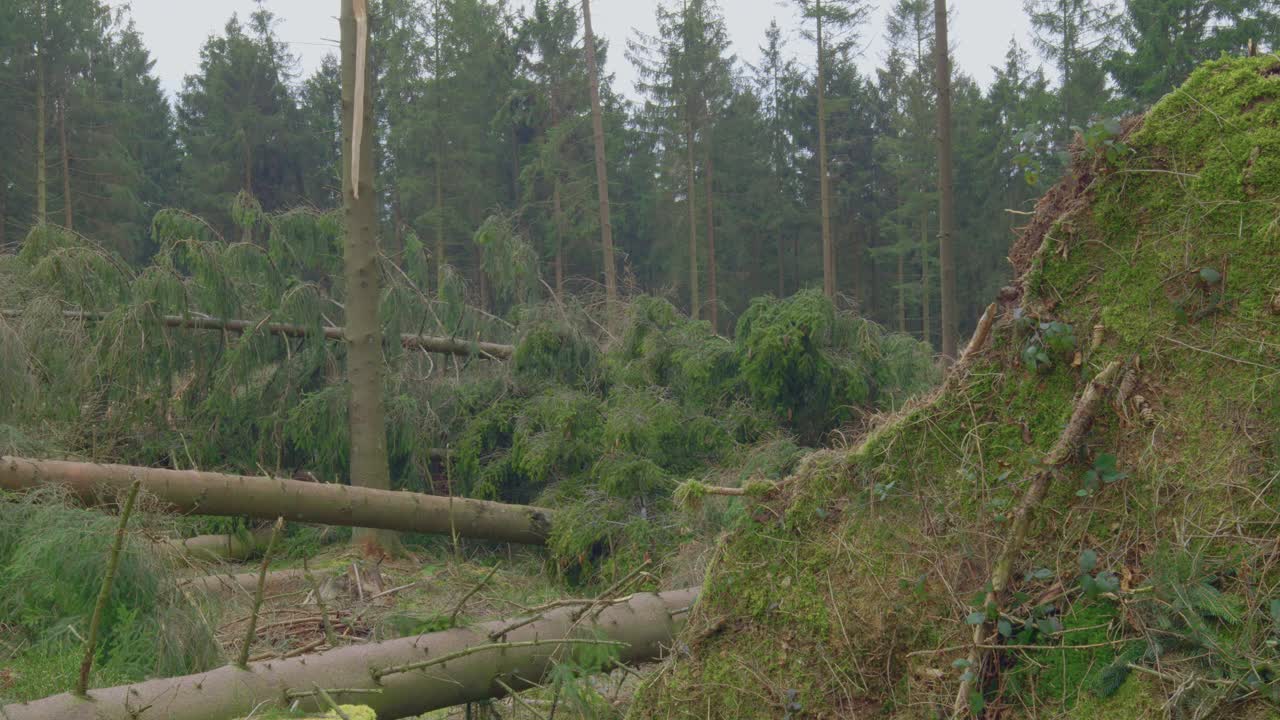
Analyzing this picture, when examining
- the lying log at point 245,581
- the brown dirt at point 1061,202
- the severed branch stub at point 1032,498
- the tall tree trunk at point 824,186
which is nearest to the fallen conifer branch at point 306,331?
the lying log at point 245,581

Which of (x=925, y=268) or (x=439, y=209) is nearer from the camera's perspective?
(x=439, y=209)

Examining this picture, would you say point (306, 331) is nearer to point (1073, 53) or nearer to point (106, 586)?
point (106, 586)

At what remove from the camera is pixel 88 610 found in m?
4.48

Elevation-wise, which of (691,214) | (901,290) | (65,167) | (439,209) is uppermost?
(65,167)

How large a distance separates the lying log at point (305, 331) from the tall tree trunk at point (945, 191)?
4698mm

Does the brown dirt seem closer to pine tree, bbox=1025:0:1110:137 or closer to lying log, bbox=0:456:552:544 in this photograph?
lying log, bbox=0:456:552:544

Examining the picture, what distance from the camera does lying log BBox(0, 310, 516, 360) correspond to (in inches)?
307

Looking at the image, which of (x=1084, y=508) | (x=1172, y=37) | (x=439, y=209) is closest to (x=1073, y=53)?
(x=1172, y=37)

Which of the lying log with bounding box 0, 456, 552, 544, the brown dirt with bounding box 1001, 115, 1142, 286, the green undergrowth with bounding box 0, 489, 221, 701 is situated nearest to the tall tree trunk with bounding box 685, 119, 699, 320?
the lying log with bounding box 0, 456, 552, 544

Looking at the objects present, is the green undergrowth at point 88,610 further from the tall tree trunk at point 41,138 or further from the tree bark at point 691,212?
the tree bark at point 691,212

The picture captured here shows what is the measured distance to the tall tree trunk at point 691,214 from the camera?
83.9 ft

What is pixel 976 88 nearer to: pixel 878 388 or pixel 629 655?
pixel 878 388

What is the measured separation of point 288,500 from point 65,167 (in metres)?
19.5

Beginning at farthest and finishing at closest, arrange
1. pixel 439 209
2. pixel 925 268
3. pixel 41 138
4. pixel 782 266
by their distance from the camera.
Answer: pixel 782 266
pixel 925 268
pixel 439 209
pixel 41 138
